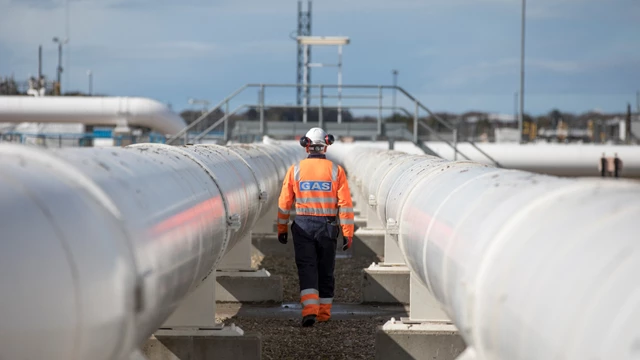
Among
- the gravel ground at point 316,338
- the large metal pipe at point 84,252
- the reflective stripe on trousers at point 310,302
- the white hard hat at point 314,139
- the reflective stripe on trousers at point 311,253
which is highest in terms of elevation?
the white hard hat at point 314,139

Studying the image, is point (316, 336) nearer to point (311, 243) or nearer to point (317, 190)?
point (311, 243)

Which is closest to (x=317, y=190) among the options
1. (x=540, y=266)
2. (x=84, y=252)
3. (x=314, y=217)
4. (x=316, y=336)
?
(x=314, y=217)

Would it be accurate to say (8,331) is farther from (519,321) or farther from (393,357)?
(393,357)

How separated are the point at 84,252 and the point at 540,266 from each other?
1559 millimetres

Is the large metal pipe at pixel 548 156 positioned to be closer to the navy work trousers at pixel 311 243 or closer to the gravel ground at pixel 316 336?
the gravel ground at pixel 316 336

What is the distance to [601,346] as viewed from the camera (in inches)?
101

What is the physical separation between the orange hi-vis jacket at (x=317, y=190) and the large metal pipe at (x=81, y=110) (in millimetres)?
20640

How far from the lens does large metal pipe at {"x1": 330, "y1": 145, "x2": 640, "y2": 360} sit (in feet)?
8.64

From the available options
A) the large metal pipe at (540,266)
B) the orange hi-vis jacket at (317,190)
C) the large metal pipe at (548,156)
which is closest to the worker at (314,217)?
the orange hi-vis jacket at (317,190)

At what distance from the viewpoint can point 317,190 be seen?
27.8ft

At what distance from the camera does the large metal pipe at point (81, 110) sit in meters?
28.2

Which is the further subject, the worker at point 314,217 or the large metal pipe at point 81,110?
the large metal pipe at point 81,110

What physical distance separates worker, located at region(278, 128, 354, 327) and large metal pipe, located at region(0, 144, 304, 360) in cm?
374

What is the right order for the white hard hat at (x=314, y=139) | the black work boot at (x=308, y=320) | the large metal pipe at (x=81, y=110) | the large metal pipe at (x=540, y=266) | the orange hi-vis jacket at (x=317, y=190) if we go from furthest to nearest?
the large metal pipe at (x=81, y=110) < the white hard hat at (x=314, y=139) < the orange hi-vis jacket at (x=317, y=190) < the black work boot at (x=308, y=320) < the large metal pipe at (x=540, y=266)
